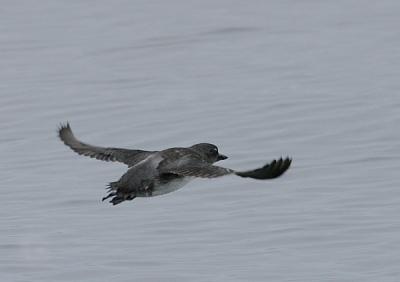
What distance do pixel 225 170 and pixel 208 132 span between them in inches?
450

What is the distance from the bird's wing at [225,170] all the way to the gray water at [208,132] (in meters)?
3.01

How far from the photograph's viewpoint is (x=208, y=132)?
81.8 feet

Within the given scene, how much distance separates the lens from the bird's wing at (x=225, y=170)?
12609 millimetres

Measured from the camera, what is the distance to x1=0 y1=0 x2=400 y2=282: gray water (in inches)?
698

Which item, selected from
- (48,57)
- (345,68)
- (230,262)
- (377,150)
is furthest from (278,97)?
(230,262)

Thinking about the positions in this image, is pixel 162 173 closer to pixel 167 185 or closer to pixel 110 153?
pixel 167 185

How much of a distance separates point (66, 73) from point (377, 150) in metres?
10.8

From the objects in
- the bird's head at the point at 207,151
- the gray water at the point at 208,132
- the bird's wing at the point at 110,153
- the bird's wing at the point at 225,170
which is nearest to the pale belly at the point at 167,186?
the bird's wing at the point at 225,170

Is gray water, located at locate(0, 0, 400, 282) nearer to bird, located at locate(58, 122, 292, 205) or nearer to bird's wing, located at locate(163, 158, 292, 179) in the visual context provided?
bird, located at locate(58, 122, 292, 205)

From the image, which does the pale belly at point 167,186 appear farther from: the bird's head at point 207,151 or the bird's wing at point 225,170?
the bird's head at point 207,151

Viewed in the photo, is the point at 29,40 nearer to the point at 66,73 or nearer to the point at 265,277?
the point at 66,73

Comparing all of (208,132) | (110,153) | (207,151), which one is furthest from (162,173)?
(208,132)

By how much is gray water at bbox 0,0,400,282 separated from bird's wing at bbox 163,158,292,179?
301 cm

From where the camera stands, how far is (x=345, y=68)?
30.1 metres
